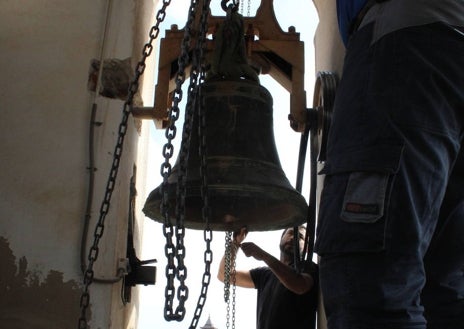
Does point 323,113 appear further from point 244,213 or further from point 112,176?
point 112,176

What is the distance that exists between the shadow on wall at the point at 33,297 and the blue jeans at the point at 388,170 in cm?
130

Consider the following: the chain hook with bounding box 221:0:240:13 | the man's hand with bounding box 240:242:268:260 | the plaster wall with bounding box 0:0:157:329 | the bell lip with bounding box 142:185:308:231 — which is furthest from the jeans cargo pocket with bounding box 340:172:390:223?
the man's hand with bounding box 240:242:268:260

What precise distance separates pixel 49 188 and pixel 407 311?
1.62 m

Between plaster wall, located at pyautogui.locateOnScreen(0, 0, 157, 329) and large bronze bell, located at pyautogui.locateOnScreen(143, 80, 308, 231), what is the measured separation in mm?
541

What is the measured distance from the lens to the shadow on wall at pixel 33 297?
2.26 meters

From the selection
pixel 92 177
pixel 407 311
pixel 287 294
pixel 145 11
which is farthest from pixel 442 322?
pixel 145 11

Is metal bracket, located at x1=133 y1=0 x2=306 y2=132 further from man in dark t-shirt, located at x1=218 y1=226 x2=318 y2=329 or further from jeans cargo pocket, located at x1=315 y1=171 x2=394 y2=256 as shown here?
jeans cargo pocket, located at x1=315 y1=171 x2=394 y2=256

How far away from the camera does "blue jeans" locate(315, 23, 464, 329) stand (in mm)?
1115

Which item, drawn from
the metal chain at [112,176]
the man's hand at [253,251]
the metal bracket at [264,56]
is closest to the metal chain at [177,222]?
the metal chain at [112,176]

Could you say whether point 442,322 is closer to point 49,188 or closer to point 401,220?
point 401,220

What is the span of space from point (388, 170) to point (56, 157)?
5.19ft

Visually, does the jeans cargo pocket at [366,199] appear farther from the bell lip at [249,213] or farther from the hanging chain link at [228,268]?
the hanging chain link at [228,268]

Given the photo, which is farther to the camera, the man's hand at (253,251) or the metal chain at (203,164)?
the man's hand at (253,251)

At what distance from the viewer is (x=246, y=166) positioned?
1838 millimetres
